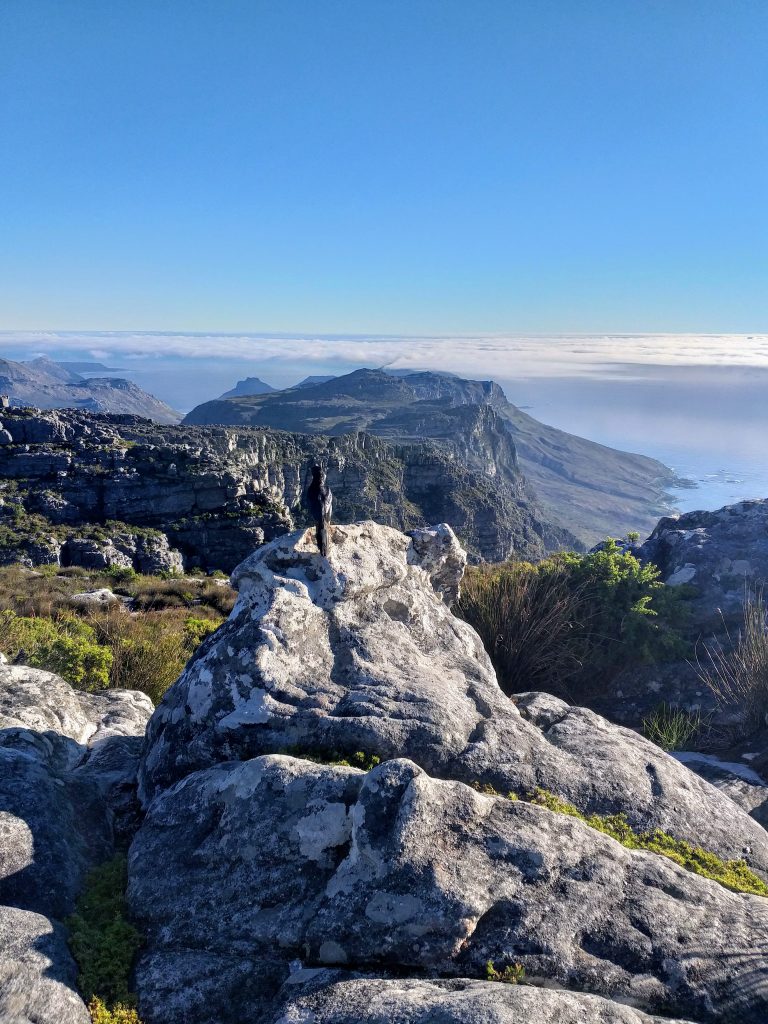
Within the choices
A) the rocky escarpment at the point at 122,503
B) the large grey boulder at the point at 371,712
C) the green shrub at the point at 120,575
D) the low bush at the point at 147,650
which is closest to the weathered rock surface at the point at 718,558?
the large grey boulder at the point at 371,712

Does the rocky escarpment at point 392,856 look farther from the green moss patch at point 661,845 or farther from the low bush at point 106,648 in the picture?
the low bush at point 106,648

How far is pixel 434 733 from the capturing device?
5.71m

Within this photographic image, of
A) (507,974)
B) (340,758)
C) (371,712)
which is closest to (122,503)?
(371,712)

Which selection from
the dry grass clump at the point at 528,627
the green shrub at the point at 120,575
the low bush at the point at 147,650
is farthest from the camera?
the green shrub at the point at 120,575

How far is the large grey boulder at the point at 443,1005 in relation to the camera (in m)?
A: 3.27

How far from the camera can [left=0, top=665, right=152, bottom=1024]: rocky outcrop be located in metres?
3.74

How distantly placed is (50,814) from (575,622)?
8682 millimetres

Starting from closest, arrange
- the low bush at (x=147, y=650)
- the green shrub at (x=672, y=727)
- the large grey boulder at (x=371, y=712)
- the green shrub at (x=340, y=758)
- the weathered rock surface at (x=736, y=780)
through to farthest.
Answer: the green shrub at (x=340, y=758)
the large grey boulder at (x=371, y=712)
the weathered rock surface at (x=736, y=780)
the green shrub at (x=672, y=727)
the low bush at (x=147, y=650)

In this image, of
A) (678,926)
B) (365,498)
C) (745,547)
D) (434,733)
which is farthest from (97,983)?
(365,498)

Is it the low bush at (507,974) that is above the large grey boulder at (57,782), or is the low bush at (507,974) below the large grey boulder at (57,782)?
above

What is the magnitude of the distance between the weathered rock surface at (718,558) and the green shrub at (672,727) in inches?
89.7

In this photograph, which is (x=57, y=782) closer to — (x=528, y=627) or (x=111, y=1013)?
(x=111, y=1013)

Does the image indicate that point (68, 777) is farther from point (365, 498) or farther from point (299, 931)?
point (365, 498)

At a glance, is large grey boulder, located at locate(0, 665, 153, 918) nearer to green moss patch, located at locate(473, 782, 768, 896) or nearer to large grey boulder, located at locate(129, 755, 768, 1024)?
large grey boulder, located at locate(129, 755, 768, 1024)
